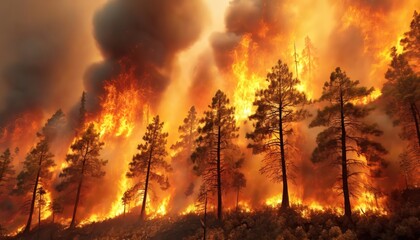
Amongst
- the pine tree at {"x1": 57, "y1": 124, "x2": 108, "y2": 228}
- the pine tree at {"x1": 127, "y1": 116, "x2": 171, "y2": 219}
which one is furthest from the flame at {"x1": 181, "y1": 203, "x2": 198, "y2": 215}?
the pine tree at {"x1": 57, "y1": 124, "x2": 108, "y2": 228}

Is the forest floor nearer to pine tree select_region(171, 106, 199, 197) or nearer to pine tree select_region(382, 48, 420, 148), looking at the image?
pine tree select_region(382, 48, 420, 148)

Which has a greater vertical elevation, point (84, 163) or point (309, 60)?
point (309, 60)

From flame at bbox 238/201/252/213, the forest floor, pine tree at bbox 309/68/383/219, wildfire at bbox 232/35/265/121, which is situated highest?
wildfire at bbox 232/35/265/121

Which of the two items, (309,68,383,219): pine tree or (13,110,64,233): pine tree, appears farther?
→ (13,110,64,233): pine tree

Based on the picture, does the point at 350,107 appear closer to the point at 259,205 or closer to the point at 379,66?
the point at 259,205

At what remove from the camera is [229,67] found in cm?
5269

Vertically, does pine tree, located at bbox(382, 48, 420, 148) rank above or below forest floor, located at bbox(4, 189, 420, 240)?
above

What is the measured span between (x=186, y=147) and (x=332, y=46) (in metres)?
24.3

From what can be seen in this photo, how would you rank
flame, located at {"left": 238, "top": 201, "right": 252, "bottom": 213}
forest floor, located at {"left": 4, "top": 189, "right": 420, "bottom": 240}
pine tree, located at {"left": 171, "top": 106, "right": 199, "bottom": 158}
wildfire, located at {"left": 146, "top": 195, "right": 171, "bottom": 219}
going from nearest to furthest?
forest floor, located at {"left": 4, "top": 189, "right": 420, "bottom": 240}
flame, located at {"left": 238, "top": 201, "right": 252, "bottom": 213}
wildfire, located at {"left": 146, "top": 195, "right": 171, "bottom": 219}
pine tree, located at {"left": 171, "top": 106, "right": 199, "bottom": 158}

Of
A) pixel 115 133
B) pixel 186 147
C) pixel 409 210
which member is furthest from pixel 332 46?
pixel 115 133

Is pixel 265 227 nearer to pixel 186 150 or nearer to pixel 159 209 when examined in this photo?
pixel 159 209

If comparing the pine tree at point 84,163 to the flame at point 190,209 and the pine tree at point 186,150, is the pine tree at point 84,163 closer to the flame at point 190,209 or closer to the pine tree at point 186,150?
the pine tree at point 186,150

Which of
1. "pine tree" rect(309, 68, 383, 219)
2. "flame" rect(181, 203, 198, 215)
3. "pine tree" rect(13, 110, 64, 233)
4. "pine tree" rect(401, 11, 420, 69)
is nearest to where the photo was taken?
"pine tree" rect(309, 68, 383, 219)

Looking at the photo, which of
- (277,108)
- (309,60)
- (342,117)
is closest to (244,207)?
(277,108)
